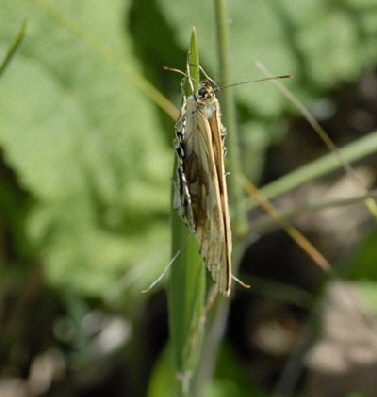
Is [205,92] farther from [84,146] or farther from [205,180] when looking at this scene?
[84,146]

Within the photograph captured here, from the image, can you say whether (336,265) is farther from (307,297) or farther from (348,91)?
(348,91)

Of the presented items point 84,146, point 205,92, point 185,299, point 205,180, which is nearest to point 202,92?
point 205,92

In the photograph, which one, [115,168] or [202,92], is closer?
[202,92]

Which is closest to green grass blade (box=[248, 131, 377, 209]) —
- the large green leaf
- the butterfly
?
the butterfly

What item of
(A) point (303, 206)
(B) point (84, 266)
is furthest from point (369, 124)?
(A) point (303, 206)

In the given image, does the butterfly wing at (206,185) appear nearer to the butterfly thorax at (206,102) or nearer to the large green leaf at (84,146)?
the butterfly thorax at (206,102)

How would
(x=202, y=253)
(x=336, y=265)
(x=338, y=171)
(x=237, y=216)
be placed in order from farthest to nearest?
(x=338, y=171) < (x=336, y=265) < (x=237, y=216) < (x=202, y=253)

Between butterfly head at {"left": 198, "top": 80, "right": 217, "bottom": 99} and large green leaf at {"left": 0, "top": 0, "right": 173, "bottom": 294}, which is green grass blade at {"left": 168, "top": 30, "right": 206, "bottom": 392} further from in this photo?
large green leaf at {"left": 0, "top": 0, "right": 173, "bottom": 294}
